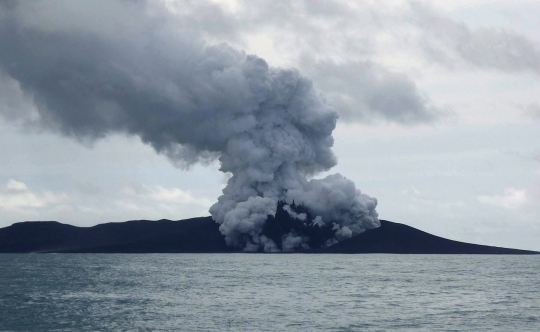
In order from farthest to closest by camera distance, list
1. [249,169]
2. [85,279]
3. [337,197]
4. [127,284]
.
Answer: [337,197]
[249,169]
[85,279]
[127,284]

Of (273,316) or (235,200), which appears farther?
(235,200)

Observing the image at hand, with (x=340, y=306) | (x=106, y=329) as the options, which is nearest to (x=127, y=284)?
(x=340, y=306)

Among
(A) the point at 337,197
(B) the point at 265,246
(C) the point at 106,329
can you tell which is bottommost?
(C) the point at 106,329

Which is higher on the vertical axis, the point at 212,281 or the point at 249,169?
the point at 249,169

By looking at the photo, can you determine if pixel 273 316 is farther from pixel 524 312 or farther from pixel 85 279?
pixel 85 279

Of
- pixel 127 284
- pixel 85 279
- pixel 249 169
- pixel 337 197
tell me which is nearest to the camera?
pixel 127 284

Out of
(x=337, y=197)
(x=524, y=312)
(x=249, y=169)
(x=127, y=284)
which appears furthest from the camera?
(x=337, y=197)

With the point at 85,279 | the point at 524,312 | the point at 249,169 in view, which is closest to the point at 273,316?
the point at 524,312

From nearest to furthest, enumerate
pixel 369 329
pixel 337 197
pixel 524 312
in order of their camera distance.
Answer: pixel 369 329
pixel 524 312
pixel 337 197

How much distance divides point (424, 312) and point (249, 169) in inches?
4781

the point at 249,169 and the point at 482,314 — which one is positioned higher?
the point at 249,169

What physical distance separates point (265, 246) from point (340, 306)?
130569mm

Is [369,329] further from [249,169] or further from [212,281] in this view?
[249,169]

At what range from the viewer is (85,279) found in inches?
3784
